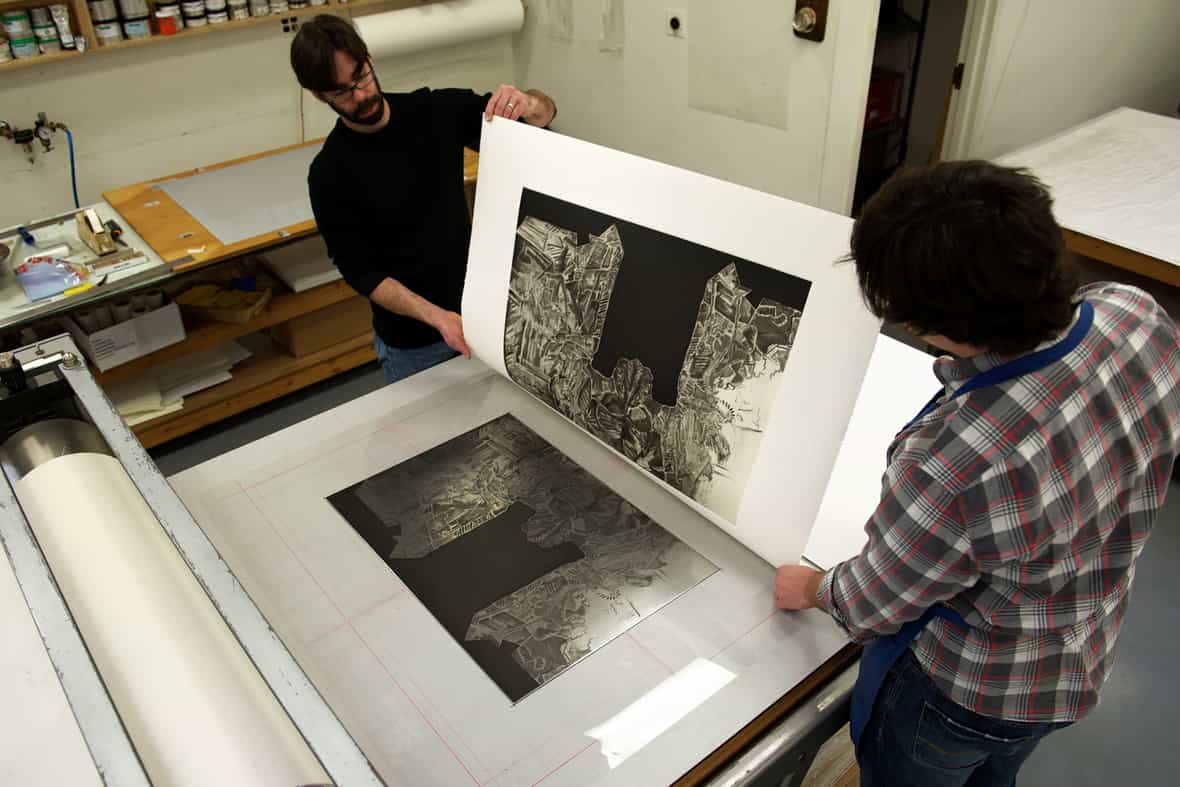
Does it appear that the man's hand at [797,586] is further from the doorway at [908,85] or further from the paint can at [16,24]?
the doorway at [908,85]

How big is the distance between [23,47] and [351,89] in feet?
4.88

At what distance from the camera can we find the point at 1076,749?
165 centimetres

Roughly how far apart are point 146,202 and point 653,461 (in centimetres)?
208

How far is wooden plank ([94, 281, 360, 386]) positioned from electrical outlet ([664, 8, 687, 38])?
4.73ft

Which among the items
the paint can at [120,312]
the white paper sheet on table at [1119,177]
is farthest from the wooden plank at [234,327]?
the white paper sheet on table at [1119,177]

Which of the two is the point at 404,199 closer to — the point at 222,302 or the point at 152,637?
the point at 152,637

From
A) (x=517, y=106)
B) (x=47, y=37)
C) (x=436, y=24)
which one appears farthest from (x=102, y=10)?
(x=517, y=106)

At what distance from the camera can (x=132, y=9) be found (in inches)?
93.5

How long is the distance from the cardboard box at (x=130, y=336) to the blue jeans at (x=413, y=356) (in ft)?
3.10

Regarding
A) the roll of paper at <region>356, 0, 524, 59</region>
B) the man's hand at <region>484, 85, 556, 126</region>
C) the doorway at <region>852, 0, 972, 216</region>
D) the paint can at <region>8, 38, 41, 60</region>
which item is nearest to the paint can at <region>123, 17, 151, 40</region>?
the paint can at <region>8, 38, 41, 60</region>

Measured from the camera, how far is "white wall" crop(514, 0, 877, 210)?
2490 mm

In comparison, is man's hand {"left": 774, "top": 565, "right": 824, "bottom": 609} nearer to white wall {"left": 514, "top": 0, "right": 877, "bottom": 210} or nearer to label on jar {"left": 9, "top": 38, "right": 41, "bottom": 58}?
white wall {"left": 514, "top": 0, "right": 877, "bottom": 210}

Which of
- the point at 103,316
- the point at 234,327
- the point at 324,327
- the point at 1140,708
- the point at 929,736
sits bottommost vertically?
the point at 1140,708

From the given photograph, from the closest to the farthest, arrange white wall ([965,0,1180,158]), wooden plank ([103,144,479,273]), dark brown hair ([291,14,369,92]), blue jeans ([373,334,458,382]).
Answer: dark brown hair ([291,14,369,92]), blue jeans ([373,334,458,382]), wooden plank ([103,144,479,273]), white wall ([965,0,1180,158])
